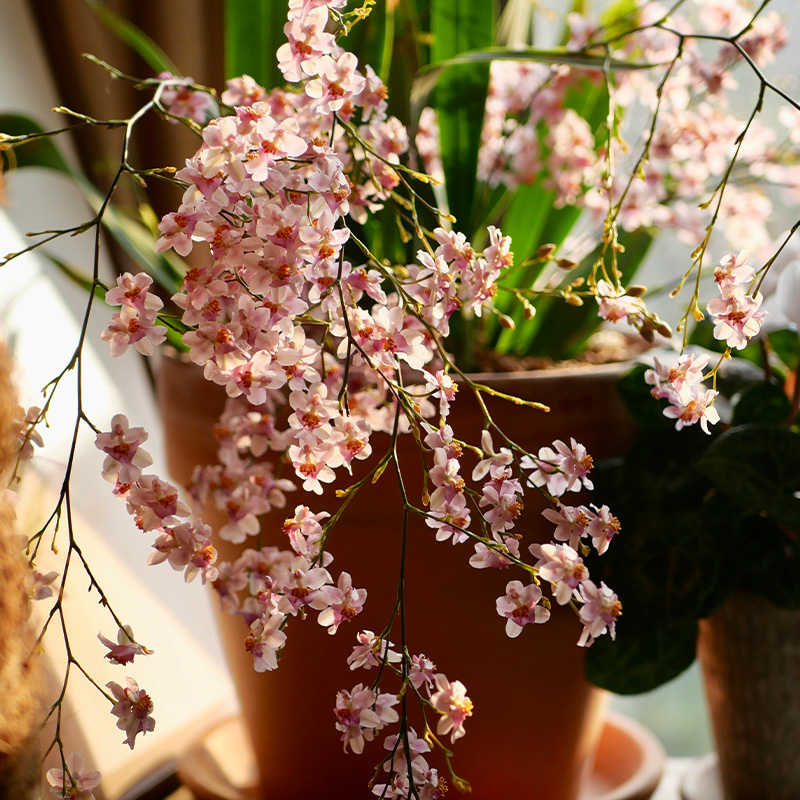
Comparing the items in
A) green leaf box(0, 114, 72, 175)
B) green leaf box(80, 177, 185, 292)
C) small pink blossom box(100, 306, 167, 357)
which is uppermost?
green leaf box(0, 114, 72, 175)

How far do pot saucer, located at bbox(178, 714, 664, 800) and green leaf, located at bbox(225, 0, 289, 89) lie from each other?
582 mm

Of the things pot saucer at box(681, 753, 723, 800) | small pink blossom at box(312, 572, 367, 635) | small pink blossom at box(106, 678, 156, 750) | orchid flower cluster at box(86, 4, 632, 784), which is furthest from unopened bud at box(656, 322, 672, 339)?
pot saucer at box(681, 753, 723, 800)

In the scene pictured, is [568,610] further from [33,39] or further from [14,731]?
[33,39]

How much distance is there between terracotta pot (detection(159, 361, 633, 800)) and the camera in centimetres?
58

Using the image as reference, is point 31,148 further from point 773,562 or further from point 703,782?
point 703,782

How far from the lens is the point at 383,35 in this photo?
627 mm

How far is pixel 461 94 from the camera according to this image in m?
0.68

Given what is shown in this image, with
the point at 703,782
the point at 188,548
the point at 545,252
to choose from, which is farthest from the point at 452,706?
the point at 703,782

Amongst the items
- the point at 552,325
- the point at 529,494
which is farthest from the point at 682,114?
the point at 529,494

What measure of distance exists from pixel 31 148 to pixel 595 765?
0.77 metres

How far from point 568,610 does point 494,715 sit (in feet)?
0.33

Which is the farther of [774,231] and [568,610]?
[774,231]

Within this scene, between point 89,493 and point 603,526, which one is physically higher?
point 89,493

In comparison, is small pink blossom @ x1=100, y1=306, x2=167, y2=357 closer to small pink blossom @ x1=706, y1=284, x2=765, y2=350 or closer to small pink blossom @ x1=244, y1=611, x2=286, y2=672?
small pink blossom @ x1=244, y1=611, x2=286, y2=672
